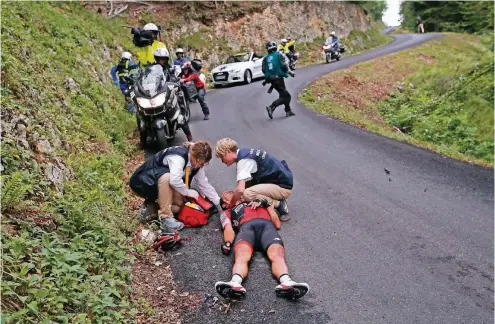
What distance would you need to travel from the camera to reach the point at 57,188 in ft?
18.2

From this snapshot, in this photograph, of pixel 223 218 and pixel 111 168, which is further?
pixel 111 168

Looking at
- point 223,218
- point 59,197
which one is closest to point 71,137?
point 59,197

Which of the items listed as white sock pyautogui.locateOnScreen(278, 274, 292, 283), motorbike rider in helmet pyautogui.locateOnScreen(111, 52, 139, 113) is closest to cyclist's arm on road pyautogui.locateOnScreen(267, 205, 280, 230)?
white sock pyautogui.locateOnScreen(278, 274, 292, 283)

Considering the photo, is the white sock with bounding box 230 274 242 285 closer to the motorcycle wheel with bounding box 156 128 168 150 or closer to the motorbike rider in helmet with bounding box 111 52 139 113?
the motorcycle wheel with bounding box 156 128 168 150

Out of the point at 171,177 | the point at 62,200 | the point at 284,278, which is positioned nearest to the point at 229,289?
the point at 284,278

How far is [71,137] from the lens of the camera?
24.8ft

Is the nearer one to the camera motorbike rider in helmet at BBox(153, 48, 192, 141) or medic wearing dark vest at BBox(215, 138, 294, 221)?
medic wearing dark vest at BBox(215, 138, 294, 221)

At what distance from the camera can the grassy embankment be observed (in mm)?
14430

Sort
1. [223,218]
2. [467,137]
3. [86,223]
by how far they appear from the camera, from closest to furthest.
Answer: [86,223]
[223,218]
[467,137]

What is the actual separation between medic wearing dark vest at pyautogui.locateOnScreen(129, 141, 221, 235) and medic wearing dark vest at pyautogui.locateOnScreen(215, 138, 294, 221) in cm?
27

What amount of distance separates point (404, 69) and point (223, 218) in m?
23.2

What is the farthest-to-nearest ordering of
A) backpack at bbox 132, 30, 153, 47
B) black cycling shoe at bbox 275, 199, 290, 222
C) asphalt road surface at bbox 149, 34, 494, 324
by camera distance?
1. backpack at bbox 132, 30, 153, 47
2. black cycling shoe at bbox 275, 199, 290, 222
3. asphalt road surface at bbox 149, 34, 494, 324

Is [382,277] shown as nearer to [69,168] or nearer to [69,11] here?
[69,168]

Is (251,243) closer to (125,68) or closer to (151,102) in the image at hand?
(151,102)
